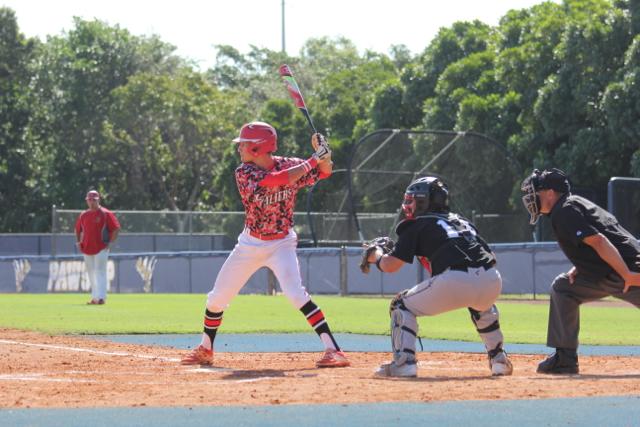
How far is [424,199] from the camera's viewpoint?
9.17 metres

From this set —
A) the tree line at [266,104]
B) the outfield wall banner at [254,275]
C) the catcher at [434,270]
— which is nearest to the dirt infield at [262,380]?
the catcher at [434,270]

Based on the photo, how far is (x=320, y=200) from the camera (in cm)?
5038

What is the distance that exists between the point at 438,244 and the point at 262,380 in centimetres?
164

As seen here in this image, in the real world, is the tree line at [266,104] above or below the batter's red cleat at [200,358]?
above

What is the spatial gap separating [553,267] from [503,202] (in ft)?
25.2

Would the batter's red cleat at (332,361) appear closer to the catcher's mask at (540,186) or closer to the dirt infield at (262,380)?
the dirt infield at (262,380)

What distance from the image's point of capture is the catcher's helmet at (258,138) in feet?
33.3

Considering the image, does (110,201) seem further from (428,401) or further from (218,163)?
(428,401)

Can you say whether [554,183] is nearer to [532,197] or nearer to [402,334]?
[532,197]

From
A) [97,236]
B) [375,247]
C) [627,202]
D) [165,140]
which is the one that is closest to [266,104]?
[165,140]

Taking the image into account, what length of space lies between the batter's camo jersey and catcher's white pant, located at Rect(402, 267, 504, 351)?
1574mm

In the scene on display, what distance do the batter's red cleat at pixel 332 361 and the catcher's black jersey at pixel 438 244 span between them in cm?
135

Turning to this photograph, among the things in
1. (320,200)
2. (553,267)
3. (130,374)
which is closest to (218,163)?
(320,200)

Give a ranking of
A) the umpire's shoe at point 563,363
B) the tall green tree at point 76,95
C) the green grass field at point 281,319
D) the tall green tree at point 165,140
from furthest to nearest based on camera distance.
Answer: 1. the tall green tree at point 76,95
2. the tall green tree at point 165,140
3. the green grass field at point 281,319
4. the umpire's shoe at point 563,363
